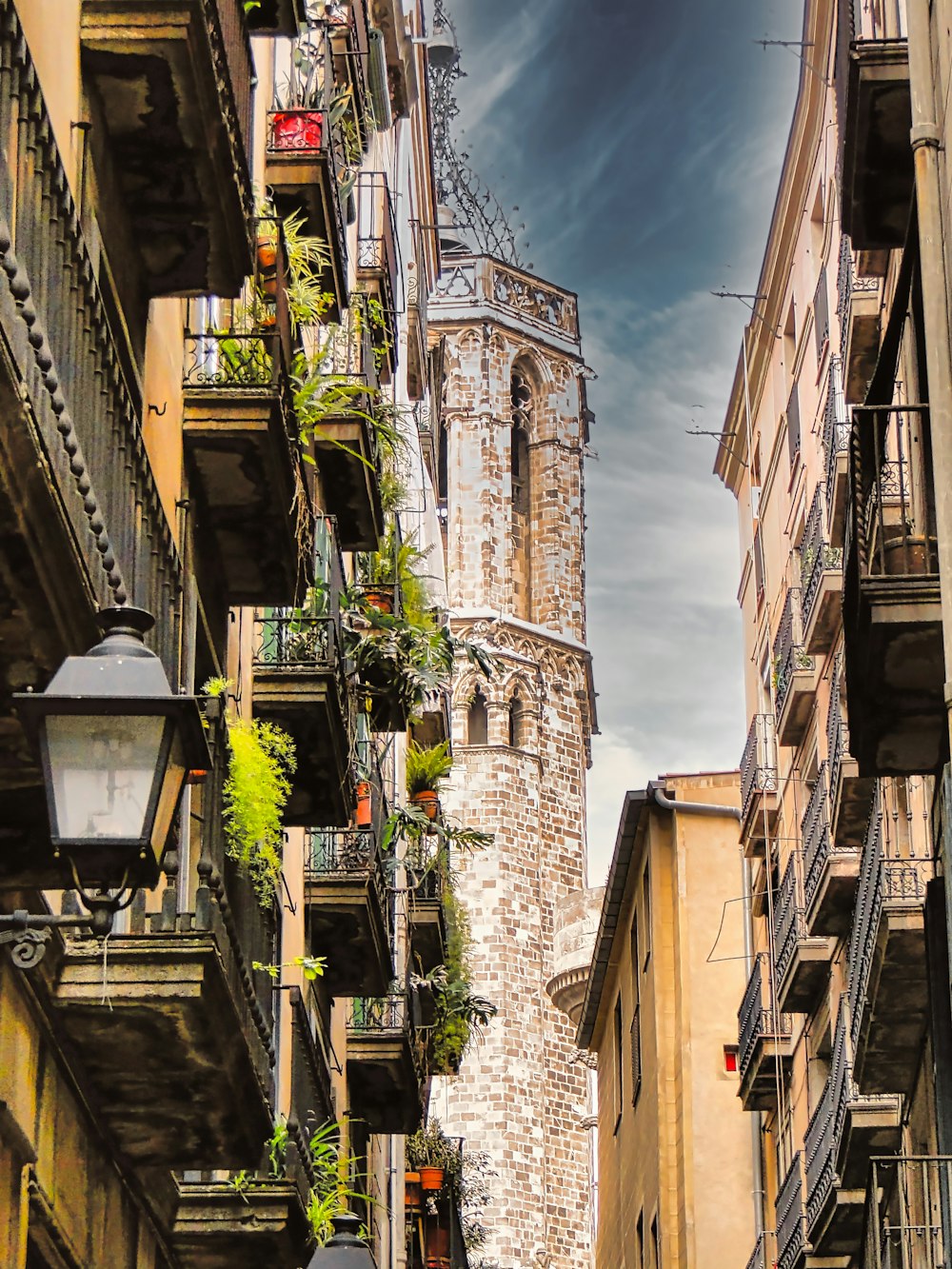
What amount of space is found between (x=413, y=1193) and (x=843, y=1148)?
9.67 meters

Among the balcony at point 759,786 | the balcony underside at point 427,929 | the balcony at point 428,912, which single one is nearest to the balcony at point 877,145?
the balcony at point 428,912

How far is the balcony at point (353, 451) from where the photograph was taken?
17672mm

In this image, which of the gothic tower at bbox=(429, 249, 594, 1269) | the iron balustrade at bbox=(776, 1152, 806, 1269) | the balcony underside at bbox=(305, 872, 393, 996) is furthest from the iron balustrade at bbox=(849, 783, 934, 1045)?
the gothic tower at bbox=(429, 249, 594, 1269)

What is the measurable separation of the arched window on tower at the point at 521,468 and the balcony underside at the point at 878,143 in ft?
178

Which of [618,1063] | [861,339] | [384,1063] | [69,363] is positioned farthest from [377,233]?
[618,1063]

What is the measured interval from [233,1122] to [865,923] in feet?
27.1

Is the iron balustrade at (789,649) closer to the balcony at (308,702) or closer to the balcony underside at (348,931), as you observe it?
the balcony underside at (348,931)

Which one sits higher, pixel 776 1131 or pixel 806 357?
pixel 806 357

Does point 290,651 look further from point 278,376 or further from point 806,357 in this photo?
point 806,357

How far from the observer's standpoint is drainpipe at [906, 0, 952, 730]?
10.4 meters

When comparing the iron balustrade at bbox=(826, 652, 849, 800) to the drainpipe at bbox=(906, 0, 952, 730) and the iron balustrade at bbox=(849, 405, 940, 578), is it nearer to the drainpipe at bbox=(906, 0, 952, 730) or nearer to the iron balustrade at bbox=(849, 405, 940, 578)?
the iron balustrade at bbox=(849, 405, 940, 578)

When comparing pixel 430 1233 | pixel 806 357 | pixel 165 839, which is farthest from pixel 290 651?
pixel 430 1233

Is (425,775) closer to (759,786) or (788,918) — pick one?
(788,918)

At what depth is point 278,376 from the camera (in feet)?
40.5
